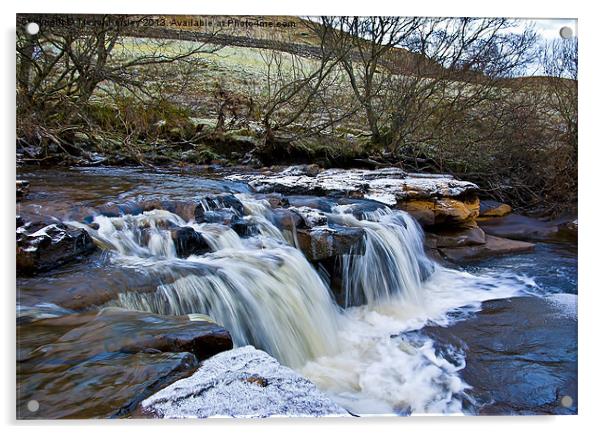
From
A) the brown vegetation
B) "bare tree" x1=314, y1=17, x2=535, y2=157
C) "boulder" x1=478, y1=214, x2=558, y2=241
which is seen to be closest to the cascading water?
"boulder" x1=478, y1=214, x2=558, y2=241

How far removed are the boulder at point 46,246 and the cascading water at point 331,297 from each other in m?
0.19

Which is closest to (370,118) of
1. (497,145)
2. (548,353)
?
(497,145)

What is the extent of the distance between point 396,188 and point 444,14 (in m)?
1.39

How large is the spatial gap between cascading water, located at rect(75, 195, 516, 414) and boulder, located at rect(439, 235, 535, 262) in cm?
14

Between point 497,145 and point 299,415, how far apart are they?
2.34 m

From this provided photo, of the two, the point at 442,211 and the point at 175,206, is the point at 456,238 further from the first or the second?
the point at 175,206

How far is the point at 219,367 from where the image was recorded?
6.82ft

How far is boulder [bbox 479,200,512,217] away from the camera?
3.65 metres

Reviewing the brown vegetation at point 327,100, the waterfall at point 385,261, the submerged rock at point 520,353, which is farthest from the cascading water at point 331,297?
the brown vegetation at point 327,100

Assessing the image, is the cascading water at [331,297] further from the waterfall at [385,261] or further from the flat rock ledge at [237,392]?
the flat rock ledge at [237,392]

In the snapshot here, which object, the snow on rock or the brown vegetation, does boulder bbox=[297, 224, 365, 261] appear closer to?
the snow on rock

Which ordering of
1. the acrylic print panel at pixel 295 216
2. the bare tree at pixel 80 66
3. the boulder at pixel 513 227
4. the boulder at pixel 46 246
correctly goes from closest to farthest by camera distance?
1. the acrylic print panel at pixel 295 216
2. the boulder at pixel 46 246
3. the bare tree at pixel 80 66
4. the boulder at pixel 513 227

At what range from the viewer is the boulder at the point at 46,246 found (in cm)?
255

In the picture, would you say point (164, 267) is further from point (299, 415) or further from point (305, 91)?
Answer: point (305, 91)
